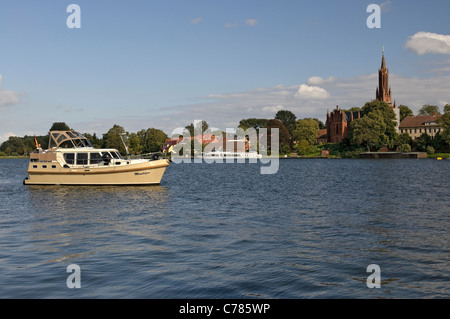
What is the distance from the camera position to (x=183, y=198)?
119 ft

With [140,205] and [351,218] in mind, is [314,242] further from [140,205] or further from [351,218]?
[140,205]

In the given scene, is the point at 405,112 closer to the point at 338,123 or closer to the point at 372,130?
the point at 338,123

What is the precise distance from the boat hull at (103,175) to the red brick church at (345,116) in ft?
493

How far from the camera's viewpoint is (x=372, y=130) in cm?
14800

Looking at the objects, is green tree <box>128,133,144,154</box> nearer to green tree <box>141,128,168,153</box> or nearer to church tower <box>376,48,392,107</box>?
green tree <box>141,128,168,153</box>

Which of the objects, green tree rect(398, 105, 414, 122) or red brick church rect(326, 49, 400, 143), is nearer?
red brick church rect(326, 49, 400, 143)

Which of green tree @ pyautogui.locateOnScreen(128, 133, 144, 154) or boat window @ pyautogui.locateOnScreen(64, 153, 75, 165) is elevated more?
green tree @ pyautogui.locateOnScreen(128, 133, 144, 154)

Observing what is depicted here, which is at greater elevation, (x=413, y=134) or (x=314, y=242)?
(x=413, y=134)

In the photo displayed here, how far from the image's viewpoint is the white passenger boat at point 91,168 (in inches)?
1757

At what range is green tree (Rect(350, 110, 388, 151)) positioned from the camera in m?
148

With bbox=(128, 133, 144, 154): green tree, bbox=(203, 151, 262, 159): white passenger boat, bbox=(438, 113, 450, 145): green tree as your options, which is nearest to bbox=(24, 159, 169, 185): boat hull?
bbox=(438, 113, 450, 145): green tree
